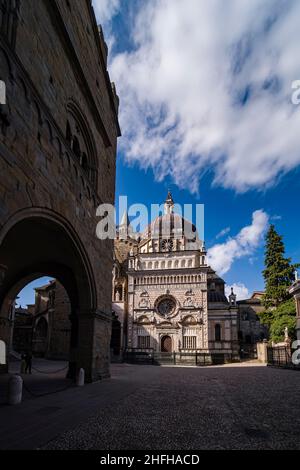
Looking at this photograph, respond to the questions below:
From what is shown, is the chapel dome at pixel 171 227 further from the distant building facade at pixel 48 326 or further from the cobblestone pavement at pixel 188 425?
the cobblestone pavement at pixel 188 425

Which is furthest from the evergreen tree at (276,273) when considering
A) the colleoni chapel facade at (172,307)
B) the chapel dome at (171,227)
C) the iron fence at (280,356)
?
the chapel dome at (171,227)

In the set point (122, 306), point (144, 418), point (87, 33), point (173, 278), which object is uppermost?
point (87, 33)

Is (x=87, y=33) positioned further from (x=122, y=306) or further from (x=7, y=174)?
(x=122, y=306)

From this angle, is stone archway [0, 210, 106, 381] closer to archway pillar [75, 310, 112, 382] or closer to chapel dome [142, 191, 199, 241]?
archway pillar [75, 310, 112, 382]

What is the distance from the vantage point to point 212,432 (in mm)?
5508

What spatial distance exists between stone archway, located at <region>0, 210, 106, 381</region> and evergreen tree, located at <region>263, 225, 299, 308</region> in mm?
27066

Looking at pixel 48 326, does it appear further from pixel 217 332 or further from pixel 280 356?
pixel 217 332

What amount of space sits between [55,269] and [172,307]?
31741 millimetres

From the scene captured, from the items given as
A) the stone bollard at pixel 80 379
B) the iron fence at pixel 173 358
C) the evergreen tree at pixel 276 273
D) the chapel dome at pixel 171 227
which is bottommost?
the iron fence at pixel 173 358

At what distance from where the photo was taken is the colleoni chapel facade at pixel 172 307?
4209 cm
